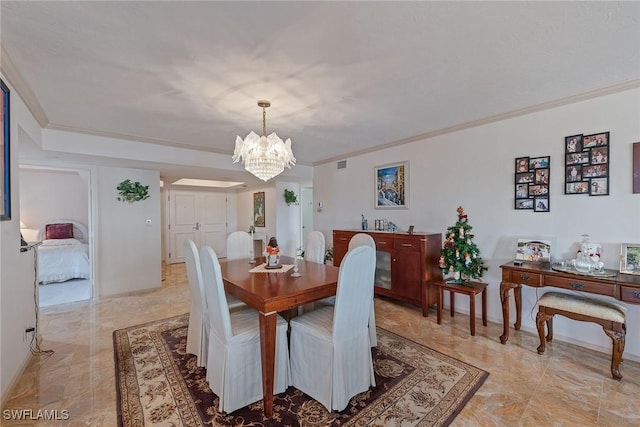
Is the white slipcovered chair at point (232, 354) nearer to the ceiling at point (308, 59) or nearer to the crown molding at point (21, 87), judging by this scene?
the ceiling at point (308, 59)

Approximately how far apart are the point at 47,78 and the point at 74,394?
94.0 inches

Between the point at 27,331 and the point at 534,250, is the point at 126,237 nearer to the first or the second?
the point at 27,331

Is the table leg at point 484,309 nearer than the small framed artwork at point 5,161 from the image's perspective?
No

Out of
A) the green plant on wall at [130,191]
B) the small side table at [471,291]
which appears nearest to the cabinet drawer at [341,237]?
the small side table at [471,291]

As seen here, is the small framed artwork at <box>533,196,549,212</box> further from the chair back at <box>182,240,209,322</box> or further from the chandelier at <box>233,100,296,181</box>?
the chair back at <box>182,240,209,322</box>

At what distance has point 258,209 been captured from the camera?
7320mm

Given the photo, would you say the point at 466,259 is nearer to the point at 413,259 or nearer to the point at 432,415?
the point at 413,259

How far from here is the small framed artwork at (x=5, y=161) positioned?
1881 millimetres

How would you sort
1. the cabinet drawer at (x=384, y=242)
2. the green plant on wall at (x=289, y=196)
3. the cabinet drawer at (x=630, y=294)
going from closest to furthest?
the cabinet drawer at (x=630, y=294) → the cabinet drawer at (x=384, y=242) → the green plant on wall at (x=289, y=196)

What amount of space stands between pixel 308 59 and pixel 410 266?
2.62 meters

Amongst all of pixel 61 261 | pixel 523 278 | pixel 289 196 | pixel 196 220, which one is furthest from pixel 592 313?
pixel 196 220

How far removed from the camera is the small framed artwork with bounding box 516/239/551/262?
2.71 metres

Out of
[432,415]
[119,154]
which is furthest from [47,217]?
[432,415]

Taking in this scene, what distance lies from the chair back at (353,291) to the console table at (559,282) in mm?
1614
